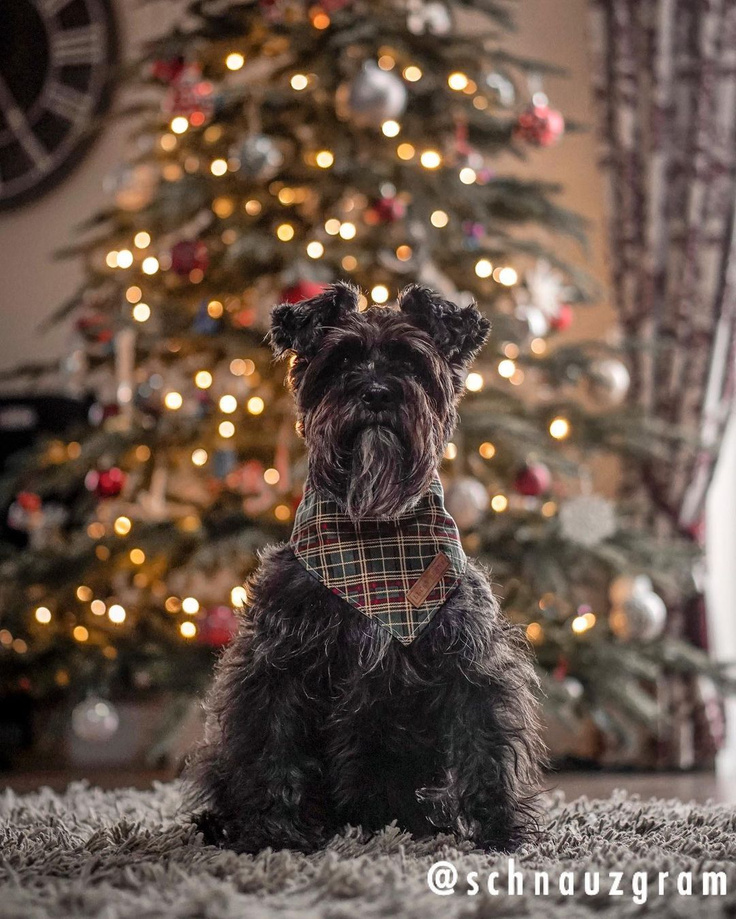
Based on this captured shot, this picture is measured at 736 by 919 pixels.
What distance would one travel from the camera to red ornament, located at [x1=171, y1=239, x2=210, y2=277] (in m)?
3.05

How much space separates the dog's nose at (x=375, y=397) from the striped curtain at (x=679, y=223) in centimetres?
213

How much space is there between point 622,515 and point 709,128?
1.23 metres

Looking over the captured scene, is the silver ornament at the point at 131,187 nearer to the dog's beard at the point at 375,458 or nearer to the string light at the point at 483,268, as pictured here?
the string light at the point at 483,268

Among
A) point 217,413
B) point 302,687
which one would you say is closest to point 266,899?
point 302,687

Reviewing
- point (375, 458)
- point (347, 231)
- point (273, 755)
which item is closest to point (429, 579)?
point (375, 458)

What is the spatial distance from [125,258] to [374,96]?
90 cm

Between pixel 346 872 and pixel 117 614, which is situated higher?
pixel 117 614

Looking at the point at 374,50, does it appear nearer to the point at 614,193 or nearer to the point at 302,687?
the point at 614,193

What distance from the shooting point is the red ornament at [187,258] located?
3.05 meters

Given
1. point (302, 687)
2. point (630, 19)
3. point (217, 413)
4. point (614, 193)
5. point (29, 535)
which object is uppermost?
point (630, 19)

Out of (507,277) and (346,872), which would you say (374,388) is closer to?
(346,872)

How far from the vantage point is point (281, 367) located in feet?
9.83

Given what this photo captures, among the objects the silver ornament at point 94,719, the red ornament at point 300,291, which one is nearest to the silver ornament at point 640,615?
the red ornament at point 300,291

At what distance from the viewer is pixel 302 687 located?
1.48 metres
